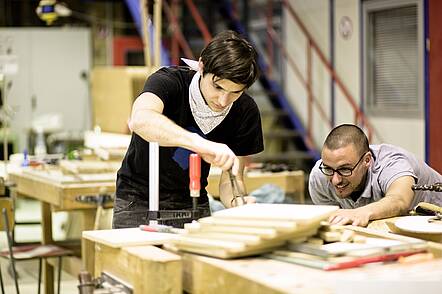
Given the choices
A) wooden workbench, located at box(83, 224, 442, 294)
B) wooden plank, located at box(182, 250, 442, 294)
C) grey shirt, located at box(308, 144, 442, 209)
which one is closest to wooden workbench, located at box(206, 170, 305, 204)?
grey shirt, located at box(308, 144, 442, 209)

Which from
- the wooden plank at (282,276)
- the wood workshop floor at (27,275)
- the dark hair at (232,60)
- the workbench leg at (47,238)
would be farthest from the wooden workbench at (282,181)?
the wooden plank at (282,276)

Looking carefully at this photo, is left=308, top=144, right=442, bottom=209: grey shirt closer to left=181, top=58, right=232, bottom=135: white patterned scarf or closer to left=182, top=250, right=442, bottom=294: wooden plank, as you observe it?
left=181, top=58, right=232, bottom=135: white patterned scarf

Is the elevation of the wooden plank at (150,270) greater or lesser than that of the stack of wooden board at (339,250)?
lesser

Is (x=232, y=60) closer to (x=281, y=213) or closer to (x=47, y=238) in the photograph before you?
(x=281, y=213)

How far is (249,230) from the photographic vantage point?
7.43ft

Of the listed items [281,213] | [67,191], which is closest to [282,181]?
[67,191]

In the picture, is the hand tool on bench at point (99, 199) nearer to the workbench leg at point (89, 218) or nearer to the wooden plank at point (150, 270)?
the workbench leg at point (89, 218)

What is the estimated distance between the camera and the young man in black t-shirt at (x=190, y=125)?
2.72m

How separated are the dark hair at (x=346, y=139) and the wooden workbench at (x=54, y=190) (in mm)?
2072

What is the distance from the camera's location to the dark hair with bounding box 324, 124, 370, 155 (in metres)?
3.60

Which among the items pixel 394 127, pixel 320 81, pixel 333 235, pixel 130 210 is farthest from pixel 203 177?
pixel 320 81

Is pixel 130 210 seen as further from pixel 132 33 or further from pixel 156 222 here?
pixel 132 33

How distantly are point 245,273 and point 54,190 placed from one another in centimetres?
348

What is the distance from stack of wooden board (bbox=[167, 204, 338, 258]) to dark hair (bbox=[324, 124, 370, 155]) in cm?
117
